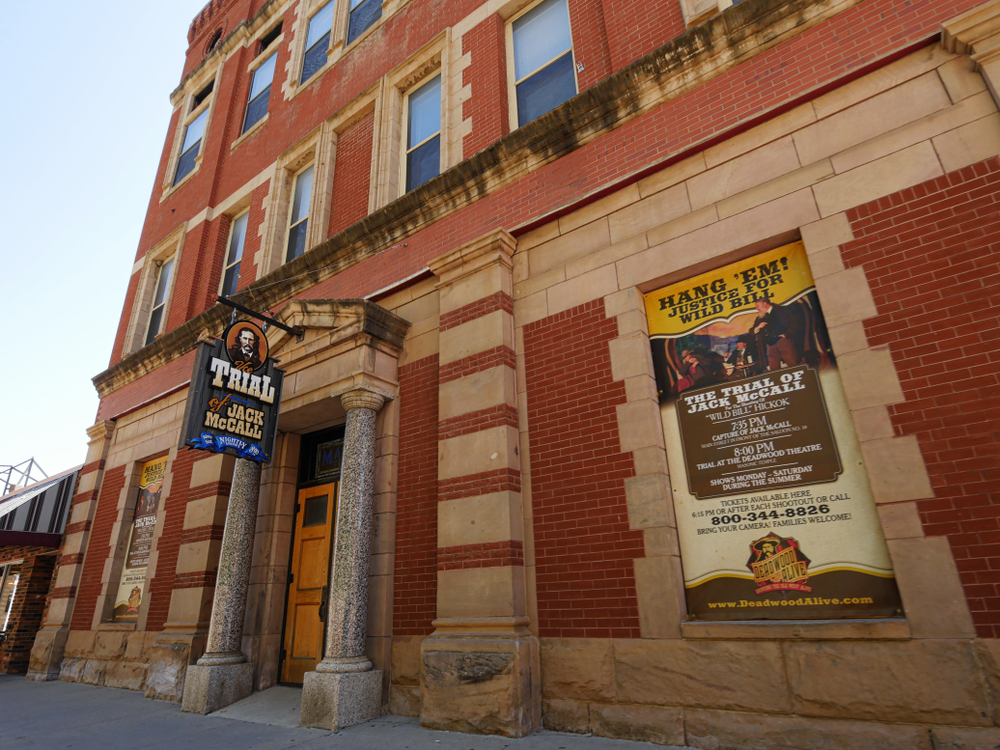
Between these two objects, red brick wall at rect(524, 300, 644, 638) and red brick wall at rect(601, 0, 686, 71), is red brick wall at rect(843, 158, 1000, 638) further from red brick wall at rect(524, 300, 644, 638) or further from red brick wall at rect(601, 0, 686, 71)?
red brick wall at rect(601, 0, 686, 71)

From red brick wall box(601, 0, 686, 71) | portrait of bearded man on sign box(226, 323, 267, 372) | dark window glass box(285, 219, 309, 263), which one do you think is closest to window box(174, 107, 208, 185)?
dark window glass box(285, 219, 309, 263)

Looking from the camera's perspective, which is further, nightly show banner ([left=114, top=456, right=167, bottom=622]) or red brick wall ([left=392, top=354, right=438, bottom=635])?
nightly show banner ([left=114, top=456, right=167, bottom=622])

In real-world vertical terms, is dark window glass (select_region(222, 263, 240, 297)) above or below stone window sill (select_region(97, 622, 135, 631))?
above

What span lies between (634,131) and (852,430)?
4.11 m

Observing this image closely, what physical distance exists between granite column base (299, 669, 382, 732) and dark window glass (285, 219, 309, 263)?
26.6ft

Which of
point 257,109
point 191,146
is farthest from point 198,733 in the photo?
point 191,146

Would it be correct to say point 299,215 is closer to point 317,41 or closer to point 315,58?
point 315,58

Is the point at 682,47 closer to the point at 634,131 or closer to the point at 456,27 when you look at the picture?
the point at 634,131

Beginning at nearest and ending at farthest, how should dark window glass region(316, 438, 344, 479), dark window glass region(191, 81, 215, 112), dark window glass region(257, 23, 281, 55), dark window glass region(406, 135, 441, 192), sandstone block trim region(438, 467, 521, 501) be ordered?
sandstone block trim region(438, 467, 521, 501), dark window glass region(316, 438, 344, 479), dark window glass region(406, 135, 441, 192), dark window glass region(257, 23, 281, 55), dark window glass region(191, 81, 215, 112)

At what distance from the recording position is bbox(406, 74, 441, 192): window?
31.9ft

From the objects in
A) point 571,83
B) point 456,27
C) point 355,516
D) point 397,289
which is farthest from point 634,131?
point 355,516

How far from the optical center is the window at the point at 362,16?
12.0 metres

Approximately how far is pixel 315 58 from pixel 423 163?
5.77 m

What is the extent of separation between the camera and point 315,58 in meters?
13.2
